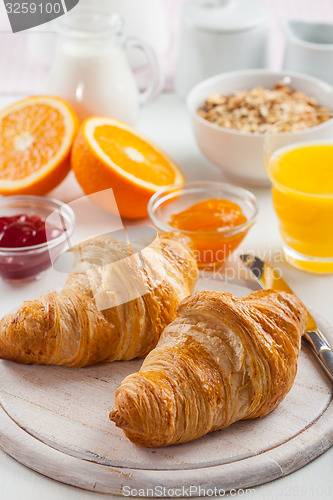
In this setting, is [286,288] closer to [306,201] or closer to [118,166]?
[306,201]

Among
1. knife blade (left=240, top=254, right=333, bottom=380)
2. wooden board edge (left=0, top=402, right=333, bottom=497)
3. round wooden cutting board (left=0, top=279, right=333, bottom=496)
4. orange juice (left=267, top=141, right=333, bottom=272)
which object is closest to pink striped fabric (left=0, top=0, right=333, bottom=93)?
orange juice (left=267, top=141, right=333, bottom=272)

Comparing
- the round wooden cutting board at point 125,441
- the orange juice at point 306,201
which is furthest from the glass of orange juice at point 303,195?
the round wooden cutting board at point 125,441

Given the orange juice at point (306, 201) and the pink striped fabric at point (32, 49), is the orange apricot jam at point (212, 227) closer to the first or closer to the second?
the orange juice at point (306, 201)

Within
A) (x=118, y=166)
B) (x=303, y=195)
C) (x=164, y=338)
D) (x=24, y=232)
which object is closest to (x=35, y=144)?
(x=118, y=166)

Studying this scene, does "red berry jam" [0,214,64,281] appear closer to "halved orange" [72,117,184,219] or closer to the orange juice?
"halved orange" [72,117,184,219]

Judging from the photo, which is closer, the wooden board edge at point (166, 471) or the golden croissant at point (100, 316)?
the wooden board edge at point (166, 471)

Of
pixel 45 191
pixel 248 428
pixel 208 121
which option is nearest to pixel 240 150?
pixel 208 121

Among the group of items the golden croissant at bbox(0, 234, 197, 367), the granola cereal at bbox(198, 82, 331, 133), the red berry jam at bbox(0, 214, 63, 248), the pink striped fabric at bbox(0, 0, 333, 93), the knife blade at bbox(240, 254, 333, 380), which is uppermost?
the golden croissant at bbox(0, 234, 197, 367)
